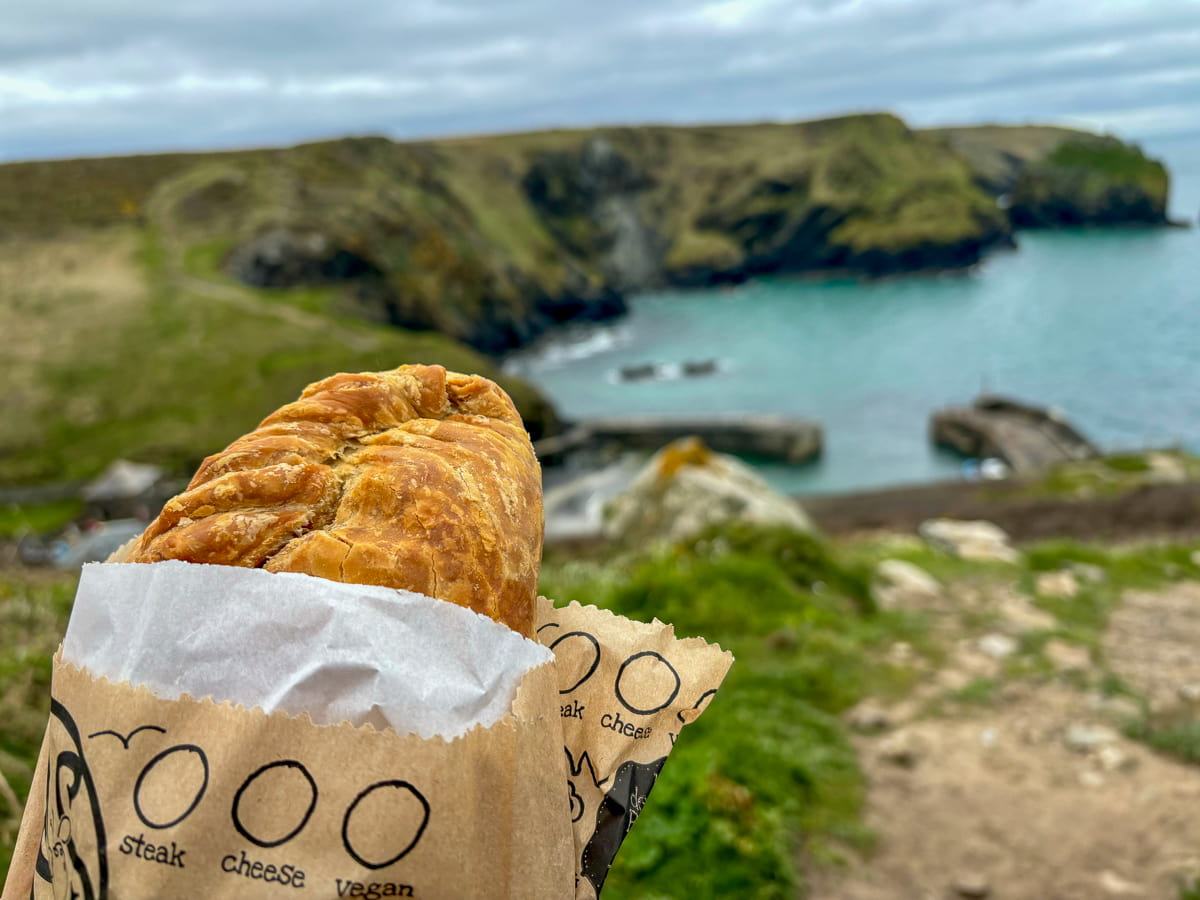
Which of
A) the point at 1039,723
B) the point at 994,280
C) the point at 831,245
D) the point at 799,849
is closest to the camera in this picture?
the point at 799,849

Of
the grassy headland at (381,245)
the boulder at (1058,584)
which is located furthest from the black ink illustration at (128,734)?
the grassy headland at (381,245)

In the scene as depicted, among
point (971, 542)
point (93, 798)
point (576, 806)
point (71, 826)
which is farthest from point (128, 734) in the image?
point (971, 542)

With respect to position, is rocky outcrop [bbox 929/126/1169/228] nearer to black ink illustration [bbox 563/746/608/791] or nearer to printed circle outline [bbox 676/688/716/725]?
printed circle outline [bbox 676/688/716/725]

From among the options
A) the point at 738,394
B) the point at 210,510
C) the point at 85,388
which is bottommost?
the point at 738,394

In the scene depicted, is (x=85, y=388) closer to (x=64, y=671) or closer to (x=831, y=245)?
(x=64, y=671)

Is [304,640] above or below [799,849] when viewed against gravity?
above

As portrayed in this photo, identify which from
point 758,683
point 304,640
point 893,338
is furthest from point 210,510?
point 893,338

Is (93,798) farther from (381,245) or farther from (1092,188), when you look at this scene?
(1092,188)

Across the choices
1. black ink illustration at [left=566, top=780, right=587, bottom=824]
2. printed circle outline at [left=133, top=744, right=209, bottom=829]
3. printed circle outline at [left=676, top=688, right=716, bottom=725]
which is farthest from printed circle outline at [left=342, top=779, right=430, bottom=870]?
printed circle outline at [left=676, top=688, right=716, bottom=725]
